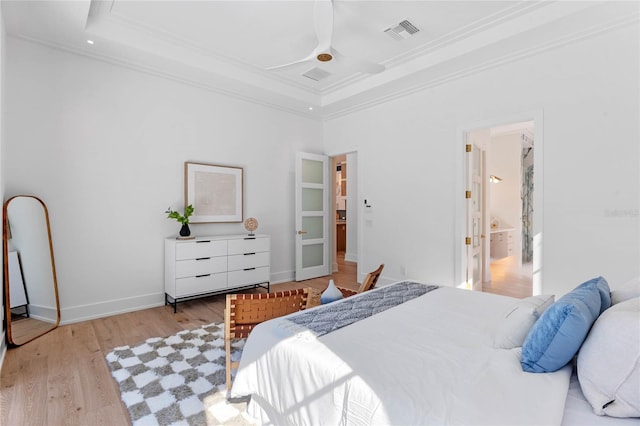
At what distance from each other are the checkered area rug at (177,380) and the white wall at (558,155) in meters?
2.90

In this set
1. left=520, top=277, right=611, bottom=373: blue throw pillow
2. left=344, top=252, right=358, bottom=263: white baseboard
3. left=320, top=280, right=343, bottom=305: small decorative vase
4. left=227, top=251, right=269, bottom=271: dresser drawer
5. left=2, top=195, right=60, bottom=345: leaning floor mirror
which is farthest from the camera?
left=344, top=252, right=358, bottom=263: white baseboard

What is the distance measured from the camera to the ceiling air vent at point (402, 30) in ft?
10.8

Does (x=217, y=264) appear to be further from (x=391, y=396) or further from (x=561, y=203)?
(x=561, y=203)

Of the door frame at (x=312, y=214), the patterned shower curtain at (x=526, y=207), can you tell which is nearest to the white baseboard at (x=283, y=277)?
the door frame at (x=312, y=214)

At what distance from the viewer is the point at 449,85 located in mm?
4121

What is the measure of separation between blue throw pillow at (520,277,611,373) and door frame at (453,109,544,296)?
91.8 inches

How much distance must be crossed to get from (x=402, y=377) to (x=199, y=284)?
3.25 m

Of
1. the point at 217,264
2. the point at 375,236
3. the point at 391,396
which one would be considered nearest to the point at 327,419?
the point at 391,396

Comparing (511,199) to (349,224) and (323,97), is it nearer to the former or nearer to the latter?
(349,224)

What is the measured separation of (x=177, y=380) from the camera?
2283 millimetres

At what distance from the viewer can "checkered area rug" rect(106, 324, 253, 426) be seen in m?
1.92

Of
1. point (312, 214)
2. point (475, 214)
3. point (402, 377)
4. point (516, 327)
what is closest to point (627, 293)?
point (516, 327)

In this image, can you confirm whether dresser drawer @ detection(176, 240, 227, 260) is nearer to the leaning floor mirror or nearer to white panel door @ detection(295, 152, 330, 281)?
the leaning floor mirror

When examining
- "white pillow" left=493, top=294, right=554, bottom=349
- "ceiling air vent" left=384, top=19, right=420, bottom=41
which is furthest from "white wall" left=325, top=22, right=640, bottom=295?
"white pillow" left=493, top=294, right=554, bottom=349
